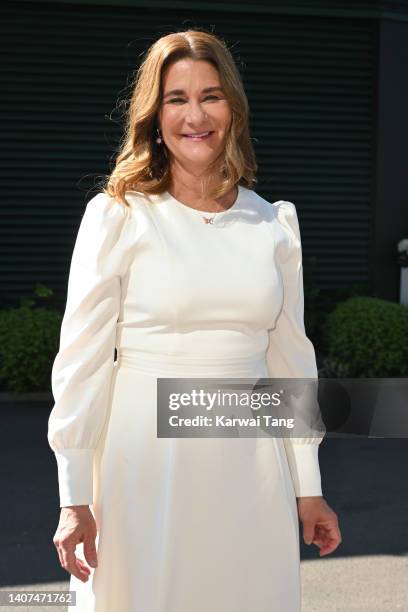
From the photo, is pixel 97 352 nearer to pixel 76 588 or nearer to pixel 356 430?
pixel 76 588

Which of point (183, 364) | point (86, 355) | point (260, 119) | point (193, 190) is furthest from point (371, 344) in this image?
point (86, 355)

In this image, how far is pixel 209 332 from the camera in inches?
96.3

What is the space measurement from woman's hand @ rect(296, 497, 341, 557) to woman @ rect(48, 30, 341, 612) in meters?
0.09

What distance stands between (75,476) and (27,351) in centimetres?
758

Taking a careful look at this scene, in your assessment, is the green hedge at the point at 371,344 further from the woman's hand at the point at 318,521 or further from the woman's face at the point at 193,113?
the woman's face at the point at 193,113

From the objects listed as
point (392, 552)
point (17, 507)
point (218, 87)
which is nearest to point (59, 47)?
point (17, 507)

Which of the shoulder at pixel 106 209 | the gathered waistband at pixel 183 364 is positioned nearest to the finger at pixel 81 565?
the gathered waistband at pixel 183 364

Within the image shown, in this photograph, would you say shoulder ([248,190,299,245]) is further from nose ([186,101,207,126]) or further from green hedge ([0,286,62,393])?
green hedge ([0,286,62,393])

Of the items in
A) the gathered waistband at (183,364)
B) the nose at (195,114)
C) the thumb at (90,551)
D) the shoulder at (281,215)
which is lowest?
the thumb at (90,551)

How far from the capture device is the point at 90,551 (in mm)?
2377

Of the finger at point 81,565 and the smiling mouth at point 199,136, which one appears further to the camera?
the smiling mouth at point 199,136

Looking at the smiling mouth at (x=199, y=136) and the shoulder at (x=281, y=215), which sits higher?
the smiling mouth at (x=199, y=136)

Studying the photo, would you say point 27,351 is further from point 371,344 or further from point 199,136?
point 199,136

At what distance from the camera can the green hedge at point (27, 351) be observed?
32.3ft
